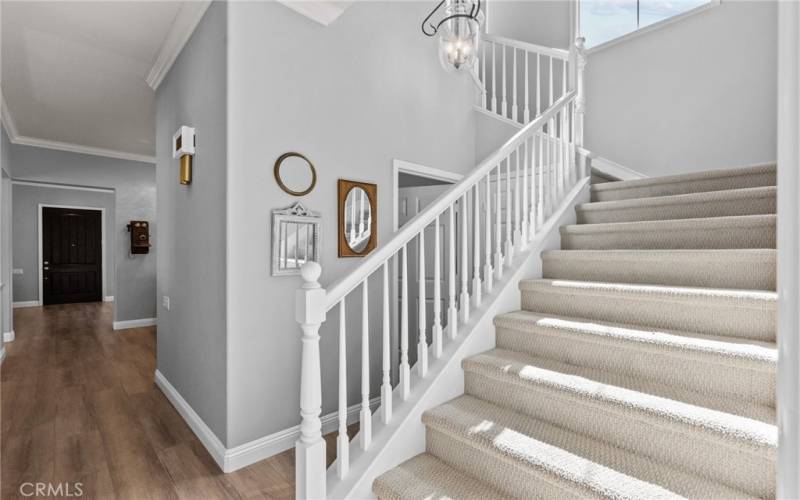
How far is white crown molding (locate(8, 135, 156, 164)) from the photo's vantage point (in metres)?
5.40

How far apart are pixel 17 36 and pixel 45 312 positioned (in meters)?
6.19

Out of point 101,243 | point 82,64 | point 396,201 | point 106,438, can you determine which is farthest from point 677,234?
point 101,243

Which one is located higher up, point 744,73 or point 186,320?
point 744,73

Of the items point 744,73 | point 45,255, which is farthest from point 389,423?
point 45,255

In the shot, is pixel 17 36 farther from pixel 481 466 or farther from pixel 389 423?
pixel 481 466

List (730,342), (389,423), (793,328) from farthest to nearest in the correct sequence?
(389,423) < (730,342) < (793,328)

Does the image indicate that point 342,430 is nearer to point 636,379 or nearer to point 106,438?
point 636,379

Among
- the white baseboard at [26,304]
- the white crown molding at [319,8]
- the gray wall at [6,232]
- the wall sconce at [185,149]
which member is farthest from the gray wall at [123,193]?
the white crown molding at [319,8]

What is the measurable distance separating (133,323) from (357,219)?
5.09m

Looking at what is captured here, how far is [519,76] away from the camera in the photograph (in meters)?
4.35

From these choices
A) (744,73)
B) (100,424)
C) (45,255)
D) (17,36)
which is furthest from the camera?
(45,255)

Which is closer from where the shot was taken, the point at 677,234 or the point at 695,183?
the point at 677,234

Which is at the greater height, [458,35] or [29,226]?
[458,35]

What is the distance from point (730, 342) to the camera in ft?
4.98
